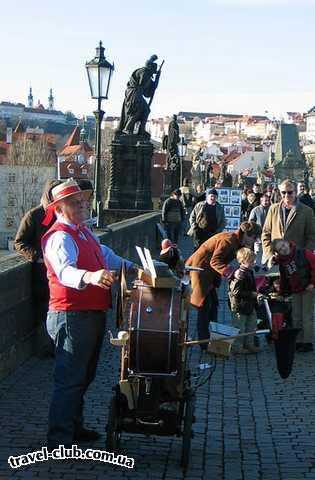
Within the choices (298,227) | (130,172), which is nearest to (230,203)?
(130,172)

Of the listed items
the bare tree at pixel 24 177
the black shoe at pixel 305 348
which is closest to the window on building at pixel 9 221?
the bare tree at pixel 24 177

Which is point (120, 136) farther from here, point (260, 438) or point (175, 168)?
point (260, 438)

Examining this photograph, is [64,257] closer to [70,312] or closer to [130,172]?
[70,312]

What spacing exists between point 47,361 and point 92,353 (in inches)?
134

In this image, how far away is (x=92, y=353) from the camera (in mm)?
6473

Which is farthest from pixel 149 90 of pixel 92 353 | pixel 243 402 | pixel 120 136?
pixel 92 353

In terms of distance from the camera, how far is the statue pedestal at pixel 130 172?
92.5ft

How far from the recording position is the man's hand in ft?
19.3

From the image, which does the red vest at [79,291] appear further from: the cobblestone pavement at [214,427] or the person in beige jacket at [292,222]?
the person in beige jacket at [292,222]

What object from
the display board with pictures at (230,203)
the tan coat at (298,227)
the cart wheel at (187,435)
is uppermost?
the tan coat at (298,227)

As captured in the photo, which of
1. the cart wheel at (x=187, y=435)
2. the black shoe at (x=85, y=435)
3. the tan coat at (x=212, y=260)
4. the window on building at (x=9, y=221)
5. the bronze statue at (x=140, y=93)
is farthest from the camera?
the window on building at (x=9, y=221)

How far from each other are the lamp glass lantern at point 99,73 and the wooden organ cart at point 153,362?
11.0 metres

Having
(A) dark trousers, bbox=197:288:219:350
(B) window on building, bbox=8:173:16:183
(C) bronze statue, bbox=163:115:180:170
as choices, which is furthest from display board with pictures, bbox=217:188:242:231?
(B) window on building, bbox=8:173:16:183

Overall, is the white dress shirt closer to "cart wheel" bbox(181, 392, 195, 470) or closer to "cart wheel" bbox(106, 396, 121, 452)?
"cart wheel" bbox(106, 396, 121, 452)
